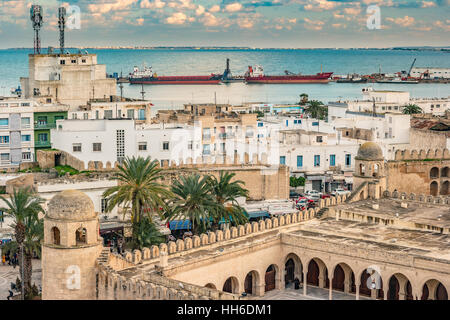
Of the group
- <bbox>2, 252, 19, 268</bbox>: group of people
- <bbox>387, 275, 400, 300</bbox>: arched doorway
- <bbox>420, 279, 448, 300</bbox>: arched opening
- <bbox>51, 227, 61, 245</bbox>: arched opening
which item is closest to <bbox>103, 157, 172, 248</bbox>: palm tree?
<bbox>2, 252, 19, 268</bbox>: group of people

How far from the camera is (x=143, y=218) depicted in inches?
1387

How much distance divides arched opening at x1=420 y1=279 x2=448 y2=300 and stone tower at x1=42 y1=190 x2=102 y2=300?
1300cm

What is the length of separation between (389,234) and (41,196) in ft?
58.3

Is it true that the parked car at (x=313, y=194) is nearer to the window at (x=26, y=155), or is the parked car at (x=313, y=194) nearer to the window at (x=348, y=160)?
the window at (x=348, y=160)

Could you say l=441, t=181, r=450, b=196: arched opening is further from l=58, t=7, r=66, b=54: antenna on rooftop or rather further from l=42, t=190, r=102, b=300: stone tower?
l=58, t=7, r=66, b=54: antenna on rooftop

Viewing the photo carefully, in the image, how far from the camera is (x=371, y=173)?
40.0 metres

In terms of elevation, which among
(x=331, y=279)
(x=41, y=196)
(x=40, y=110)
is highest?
(x=40, y=110)

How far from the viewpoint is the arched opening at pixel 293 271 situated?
34.0 metres

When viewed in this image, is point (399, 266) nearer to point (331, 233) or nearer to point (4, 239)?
point (331, 233)

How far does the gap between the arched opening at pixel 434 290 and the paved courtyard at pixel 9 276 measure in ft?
53.7

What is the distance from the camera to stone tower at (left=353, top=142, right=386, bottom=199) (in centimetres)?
3975

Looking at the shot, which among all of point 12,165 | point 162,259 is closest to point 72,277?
point 162,259

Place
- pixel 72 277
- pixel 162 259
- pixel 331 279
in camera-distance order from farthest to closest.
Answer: pixel 331 279 < pixel 162 259 < pixel 72 277

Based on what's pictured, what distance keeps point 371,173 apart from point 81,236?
1863 centimetres
